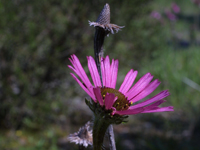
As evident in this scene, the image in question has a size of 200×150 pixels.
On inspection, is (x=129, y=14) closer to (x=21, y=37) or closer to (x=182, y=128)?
(x=21, y=37)

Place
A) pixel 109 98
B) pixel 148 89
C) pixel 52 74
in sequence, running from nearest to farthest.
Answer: pixel 109 98
pixel 148 89
pixel 52 74

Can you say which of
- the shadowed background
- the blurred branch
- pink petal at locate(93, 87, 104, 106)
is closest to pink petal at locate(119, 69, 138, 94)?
pink petal at locate(93, 87, 104, 106)

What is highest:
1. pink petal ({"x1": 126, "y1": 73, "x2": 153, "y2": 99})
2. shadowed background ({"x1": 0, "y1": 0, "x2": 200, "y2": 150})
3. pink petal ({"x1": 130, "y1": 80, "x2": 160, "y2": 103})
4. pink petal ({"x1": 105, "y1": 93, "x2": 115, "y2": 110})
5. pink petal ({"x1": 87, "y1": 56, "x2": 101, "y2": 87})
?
shadowed background ({"x1": 0, "y1": 0, "x2": 200, "y2": 150})

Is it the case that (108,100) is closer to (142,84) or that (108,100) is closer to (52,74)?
(142,84)

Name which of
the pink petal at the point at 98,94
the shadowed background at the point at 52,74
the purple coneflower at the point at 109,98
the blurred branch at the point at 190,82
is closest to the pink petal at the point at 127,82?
the purple coneflower at the point at 109,98

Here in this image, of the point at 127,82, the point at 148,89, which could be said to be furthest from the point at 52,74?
the point at 148,89

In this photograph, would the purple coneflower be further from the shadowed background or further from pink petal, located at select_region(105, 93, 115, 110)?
the shadowed background

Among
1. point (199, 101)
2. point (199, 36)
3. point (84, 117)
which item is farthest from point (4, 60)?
point (199, 36)

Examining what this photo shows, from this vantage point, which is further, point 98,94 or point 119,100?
point 119,100
